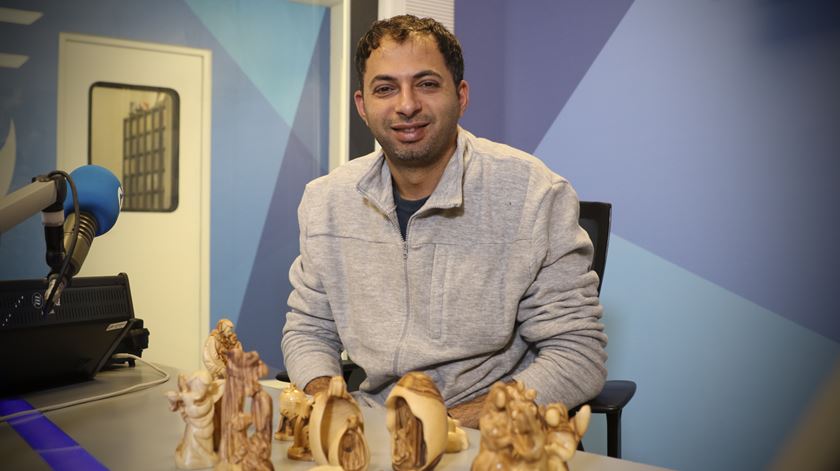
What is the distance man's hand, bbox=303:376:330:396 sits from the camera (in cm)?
161

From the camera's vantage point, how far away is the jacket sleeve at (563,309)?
160cm

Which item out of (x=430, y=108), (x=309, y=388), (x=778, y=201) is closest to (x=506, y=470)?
(x=309, y=388)

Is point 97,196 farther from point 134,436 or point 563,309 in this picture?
point 563,309

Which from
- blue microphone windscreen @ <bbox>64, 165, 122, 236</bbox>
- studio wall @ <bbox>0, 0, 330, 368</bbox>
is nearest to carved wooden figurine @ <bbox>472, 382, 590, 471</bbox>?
blue microphone windscreen @ <bbox>64, 165, 122, 236</bbox>

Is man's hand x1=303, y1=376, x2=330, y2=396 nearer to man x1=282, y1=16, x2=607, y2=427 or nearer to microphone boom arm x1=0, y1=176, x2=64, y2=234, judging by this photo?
man x1=282, y1=16, x2=607, y2=427

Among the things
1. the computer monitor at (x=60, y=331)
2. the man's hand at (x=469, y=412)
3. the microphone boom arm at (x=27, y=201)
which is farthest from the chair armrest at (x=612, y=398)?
the microphone boom arm at (x=27, y=201)

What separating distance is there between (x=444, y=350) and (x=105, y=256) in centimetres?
226

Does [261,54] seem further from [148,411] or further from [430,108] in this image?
[148,411]

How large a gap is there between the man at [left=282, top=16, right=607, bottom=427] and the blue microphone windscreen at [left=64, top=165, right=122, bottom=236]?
23.2 inches

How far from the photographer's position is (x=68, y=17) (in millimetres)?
3316

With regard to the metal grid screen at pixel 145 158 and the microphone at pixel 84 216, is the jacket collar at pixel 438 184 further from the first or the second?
the metal grid screen at pixel 145 158

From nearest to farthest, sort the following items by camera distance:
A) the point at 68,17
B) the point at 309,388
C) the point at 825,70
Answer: the point at 309,388 → the point at 825,70 → the point at 68,17

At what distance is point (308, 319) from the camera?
6.15 ft

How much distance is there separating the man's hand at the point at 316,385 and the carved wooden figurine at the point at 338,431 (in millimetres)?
656
